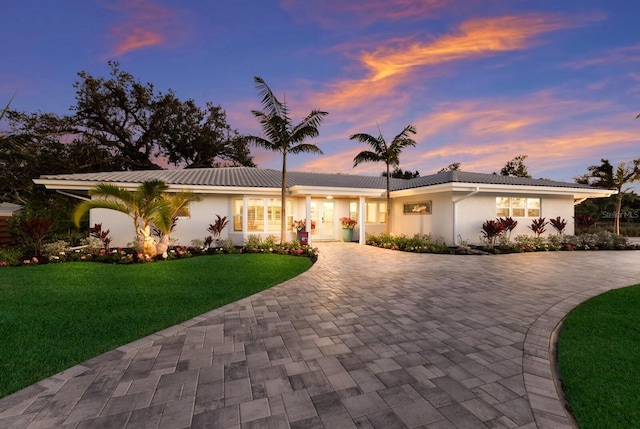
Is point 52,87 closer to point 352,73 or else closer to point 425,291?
point 352,73

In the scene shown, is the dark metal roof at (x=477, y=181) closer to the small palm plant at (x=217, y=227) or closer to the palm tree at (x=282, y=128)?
the palm tree at (x=282, y=128)

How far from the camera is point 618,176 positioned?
1911cm

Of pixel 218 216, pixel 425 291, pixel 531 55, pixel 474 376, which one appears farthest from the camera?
pixel 218 216

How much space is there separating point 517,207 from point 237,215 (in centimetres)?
1345

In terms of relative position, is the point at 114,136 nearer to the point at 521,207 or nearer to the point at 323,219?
the point at 323,219

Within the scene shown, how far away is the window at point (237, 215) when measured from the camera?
12406 mm

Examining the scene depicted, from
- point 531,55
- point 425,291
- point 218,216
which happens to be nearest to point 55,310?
point 425,291

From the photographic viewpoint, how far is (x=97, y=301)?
478 cm

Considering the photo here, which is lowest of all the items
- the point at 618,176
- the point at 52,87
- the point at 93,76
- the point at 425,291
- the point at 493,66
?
the point at 425,291

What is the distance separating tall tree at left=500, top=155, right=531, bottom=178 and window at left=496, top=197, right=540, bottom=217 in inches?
831

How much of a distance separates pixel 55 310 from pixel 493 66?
13.9 meters

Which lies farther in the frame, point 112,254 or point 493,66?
point 493,66

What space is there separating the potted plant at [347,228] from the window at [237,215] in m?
5.44

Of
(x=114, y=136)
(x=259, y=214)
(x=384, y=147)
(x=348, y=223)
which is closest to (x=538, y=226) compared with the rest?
(x=384, y=147)
